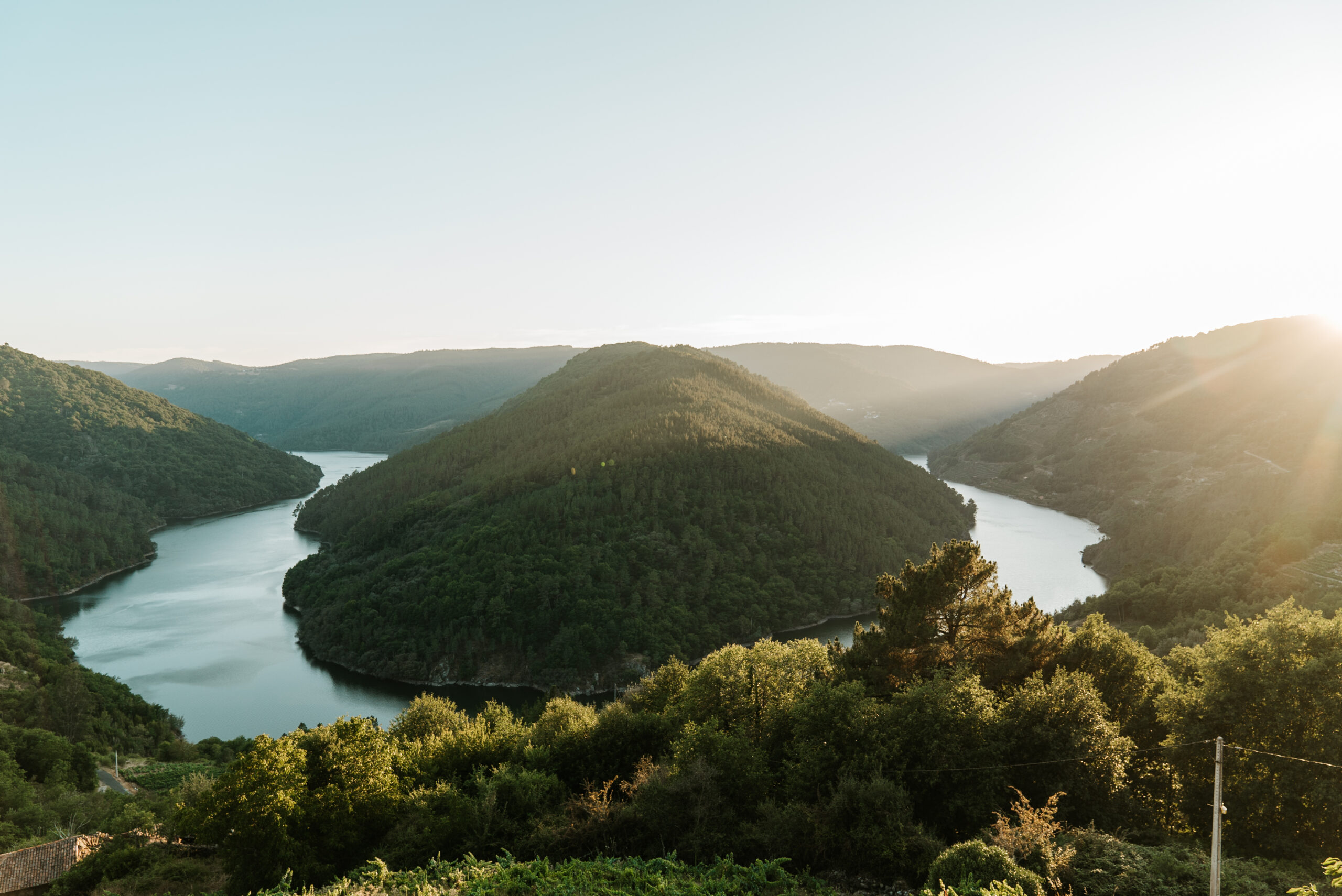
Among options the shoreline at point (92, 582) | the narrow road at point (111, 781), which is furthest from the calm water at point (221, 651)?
the narrow road at point (111, 781)

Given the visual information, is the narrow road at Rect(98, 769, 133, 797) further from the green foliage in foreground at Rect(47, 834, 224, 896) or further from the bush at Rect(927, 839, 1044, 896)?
the bush at Rect(927, 839, 1044, 896)

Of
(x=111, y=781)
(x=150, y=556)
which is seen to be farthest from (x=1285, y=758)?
(x=150, y=556)

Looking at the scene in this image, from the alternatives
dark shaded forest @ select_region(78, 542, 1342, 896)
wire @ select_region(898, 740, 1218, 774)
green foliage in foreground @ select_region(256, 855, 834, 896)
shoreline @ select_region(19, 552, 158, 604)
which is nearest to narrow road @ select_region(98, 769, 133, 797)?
dark shaded forest @ select_region(78, 542, 1342, 896)

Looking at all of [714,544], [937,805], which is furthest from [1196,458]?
[937,805]

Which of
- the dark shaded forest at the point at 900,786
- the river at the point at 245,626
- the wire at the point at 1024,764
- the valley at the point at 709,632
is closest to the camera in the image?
the dark shaded forest at the point at 900,786

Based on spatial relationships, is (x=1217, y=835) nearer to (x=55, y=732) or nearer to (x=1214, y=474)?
(x=55, y=732)

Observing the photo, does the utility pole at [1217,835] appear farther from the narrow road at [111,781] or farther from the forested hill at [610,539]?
the forested hill at [610,539]

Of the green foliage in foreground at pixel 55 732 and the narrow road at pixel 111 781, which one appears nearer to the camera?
the green foliage in foreground at pixel 55 732
